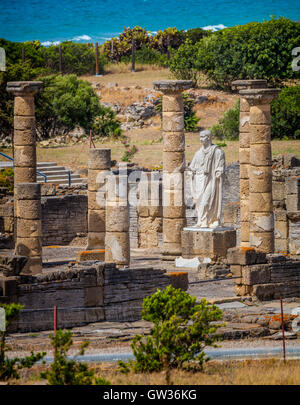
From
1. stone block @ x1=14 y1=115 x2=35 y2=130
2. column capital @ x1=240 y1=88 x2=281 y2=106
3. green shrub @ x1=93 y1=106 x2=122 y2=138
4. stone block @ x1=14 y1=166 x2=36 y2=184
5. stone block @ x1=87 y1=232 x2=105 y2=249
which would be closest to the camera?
column capital @ x1=240 y1=88 x2=281 y2=106

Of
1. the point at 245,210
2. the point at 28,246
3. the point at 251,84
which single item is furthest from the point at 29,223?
the point at 251,84

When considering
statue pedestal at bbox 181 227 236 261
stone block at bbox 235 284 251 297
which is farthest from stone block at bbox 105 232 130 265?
stone block at bbox 235 284 251 297

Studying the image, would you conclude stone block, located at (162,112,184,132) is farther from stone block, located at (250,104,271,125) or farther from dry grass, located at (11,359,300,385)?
dry grass, located at (11,359,300,385)

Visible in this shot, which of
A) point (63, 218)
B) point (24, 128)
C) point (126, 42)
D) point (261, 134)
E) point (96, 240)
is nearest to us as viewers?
point (261, 134)

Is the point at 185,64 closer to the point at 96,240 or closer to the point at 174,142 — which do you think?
the point at 96,240

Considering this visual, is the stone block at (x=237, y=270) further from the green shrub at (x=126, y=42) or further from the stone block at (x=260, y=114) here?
the green shrub at (x=126, y=42)

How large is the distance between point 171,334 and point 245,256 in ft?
21.2

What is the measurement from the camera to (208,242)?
2275cm

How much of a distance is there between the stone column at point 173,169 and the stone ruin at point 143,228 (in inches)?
1.0

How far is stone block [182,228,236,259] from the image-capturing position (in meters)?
22.7

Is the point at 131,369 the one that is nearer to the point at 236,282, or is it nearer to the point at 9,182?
the point at 236,282

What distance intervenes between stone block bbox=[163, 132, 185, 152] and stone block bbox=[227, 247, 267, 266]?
4.82m

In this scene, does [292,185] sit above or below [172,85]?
below

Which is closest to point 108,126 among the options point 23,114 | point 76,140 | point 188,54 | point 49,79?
point 76,140
